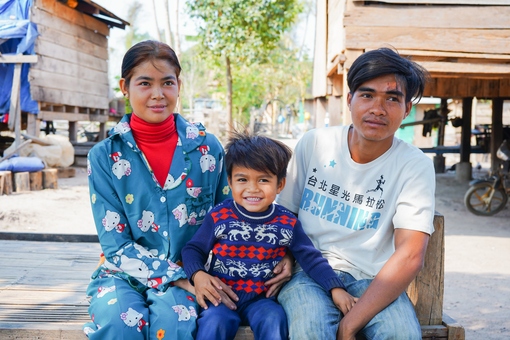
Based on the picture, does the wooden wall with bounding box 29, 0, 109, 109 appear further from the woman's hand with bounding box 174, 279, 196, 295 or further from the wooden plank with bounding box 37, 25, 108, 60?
the woman's hand with bounding box 174, 279, 196, 295

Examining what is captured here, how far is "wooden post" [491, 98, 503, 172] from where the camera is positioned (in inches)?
409

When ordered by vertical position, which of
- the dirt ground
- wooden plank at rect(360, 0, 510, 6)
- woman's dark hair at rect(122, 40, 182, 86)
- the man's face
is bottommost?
the dirt ground

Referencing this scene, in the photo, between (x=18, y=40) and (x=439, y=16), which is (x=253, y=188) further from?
(x=18, y=40)

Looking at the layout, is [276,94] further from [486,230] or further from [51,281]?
[51,281]

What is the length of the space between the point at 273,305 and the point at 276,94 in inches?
1111

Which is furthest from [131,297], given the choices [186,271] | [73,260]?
[73,260]

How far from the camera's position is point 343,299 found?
192cm

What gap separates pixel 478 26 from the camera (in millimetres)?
5398

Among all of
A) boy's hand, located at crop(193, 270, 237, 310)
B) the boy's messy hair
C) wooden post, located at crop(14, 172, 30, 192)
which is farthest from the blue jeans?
wooden post, located at crop(14, 172, 30, 192)

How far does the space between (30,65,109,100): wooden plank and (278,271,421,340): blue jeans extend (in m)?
9.79

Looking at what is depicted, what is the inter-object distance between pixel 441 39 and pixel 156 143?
450 cm

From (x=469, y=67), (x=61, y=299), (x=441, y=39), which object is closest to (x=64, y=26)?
(x=441, y=39)

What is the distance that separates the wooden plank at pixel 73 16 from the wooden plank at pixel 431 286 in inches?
418

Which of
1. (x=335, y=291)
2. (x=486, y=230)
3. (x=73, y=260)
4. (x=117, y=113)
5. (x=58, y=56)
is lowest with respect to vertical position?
(x=486, y=230)
